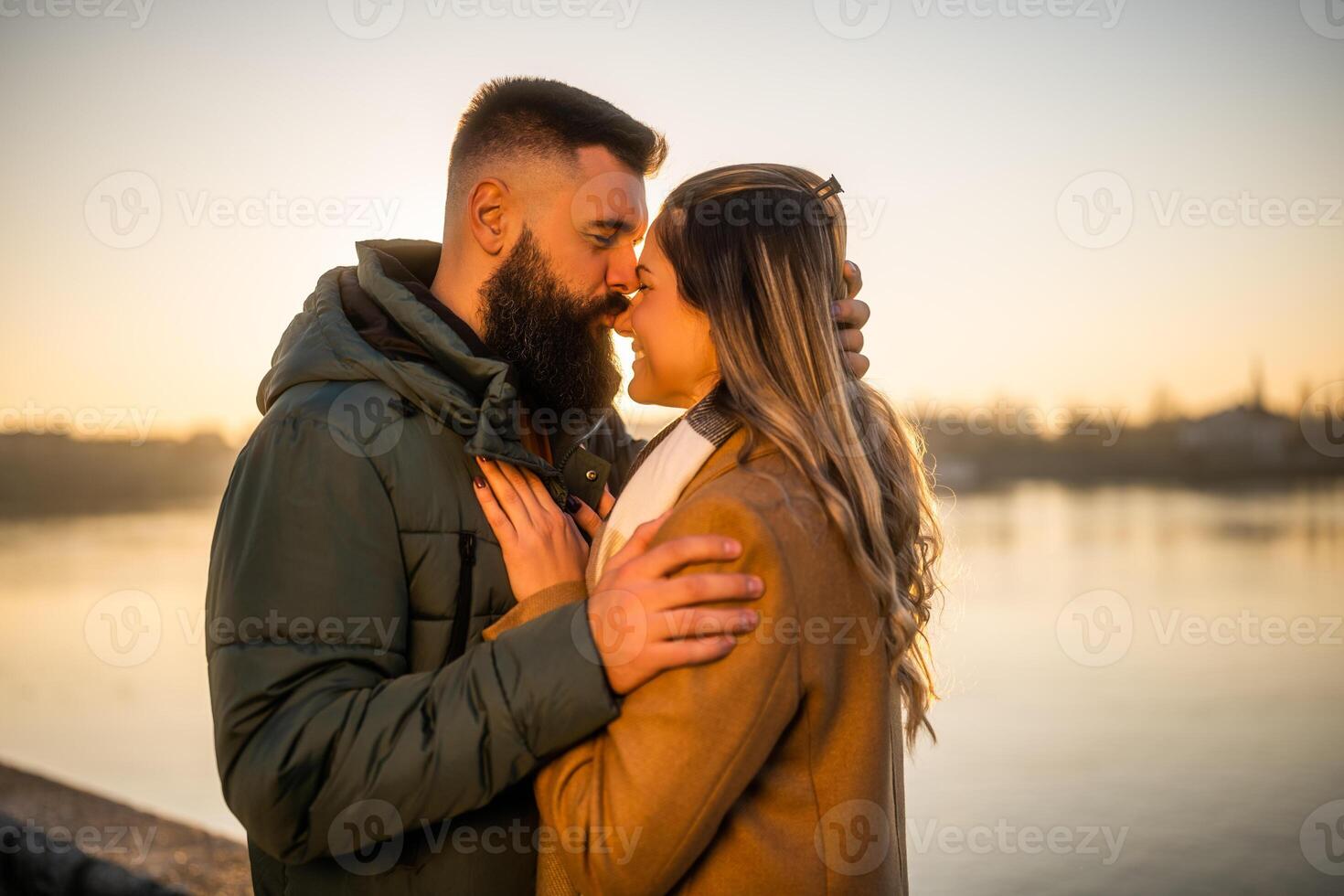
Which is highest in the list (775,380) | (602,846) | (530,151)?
(530,151)

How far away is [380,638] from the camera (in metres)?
1.84

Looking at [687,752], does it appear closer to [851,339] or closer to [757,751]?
[757,751]

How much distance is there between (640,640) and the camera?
5.41ft

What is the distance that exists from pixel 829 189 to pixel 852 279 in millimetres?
245

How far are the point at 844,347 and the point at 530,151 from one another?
969 millimetres

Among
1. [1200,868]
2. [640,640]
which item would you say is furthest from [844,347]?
[1200,868]

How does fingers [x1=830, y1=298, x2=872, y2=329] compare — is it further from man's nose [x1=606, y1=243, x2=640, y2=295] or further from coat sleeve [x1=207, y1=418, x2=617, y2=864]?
coat sleeve [x1=207, y1=418, x2=617, y2=864]

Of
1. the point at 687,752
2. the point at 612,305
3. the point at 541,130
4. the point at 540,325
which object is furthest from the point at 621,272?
the point at 687,752

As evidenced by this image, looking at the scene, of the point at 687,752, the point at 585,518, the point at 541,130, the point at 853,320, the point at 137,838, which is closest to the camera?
the point at 687,752

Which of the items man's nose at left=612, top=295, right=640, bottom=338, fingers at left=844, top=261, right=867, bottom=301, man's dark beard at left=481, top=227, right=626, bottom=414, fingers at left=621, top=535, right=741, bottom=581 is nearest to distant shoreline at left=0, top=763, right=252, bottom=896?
man's dark beard at left=481, top=227, right=626, bottom=414

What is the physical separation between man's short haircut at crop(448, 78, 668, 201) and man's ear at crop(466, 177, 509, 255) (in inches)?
4.1

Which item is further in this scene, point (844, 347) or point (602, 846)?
point (844, 347)

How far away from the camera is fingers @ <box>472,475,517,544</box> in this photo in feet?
6.48

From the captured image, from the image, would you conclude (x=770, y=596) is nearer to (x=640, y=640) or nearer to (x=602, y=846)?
(x=640, y=640)
